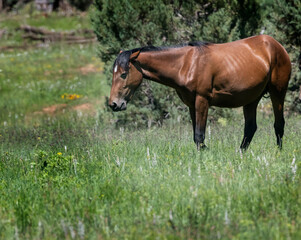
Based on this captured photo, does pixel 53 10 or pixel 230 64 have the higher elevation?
pixel 230 64

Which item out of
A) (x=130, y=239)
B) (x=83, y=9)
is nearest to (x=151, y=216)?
(x=130, y=239)

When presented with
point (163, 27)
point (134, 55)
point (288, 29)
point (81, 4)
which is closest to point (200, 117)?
point (134, 55)

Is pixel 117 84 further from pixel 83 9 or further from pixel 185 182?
pixel 83 9

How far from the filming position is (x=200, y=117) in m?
7.35

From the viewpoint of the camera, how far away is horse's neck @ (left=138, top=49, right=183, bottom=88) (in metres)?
7.33

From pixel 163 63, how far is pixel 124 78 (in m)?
0.65

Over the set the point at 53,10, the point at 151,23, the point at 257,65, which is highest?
the point at 257,65

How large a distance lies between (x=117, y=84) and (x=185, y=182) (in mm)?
2464

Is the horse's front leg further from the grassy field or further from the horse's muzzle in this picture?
the horse's muzzle

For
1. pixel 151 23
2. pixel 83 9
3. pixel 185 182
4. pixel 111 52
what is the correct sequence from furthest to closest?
pixel 83 9
pixel 111 52
pixel 151 23
pixel 185 182

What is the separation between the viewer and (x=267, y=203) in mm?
4828

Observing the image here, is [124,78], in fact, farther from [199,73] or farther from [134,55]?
[199,73]

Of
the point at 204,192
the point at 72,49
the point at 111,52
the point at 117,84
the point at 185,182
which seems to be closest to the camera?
the point at 204,192

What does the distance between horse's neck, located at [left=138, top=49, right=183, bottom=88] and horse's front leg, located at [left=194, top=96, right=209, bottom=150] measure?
48cm
